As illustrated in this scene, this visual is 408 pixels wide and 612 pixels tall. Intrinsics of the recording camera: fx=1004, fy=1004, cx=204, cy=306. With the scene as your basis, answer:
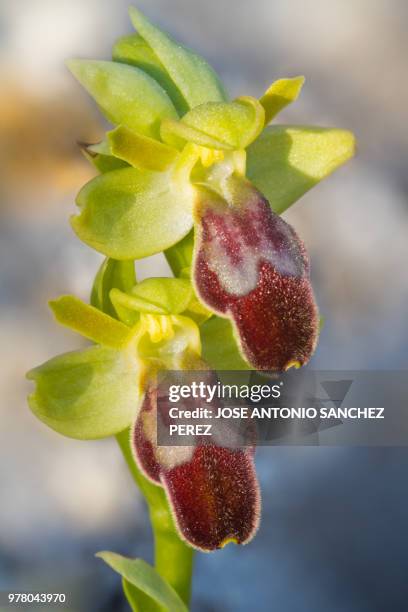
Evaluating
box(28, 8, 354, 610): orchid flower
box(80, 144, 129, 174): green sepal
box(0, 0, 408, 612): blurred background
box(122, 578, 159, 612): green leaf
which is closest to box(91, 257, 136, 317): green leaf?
box(28, 8, 354, 610): orchid flower

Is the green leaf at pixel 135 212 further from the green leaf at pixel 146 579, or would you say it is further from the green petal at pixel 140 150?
the green leaf at pixel 146 579

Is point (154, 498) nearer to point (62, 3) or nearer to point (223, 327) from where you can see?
point (223, 327)

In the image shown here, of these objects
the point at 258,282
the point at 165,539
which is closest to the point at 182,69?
the point at 258,282

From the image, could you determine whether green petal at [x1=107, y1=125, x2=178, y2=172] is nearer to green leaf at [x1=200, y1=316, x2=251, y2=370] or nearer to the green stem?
green leaf at [x1=200, y1=316, x2=251, y2=370]

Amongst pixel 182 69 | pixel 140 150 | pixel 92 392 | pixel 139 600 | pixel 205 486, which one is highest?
pixel 182 69

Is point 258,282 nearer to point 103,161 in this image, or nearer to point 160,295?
point 160,295

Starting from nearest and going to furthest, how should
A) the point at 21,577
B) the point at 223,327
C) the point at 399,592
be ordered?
the point at 223,327, the point at 21,577, the point at 399,592

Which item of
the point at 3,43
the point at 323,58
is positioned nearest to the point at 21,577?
the point at 3,43
